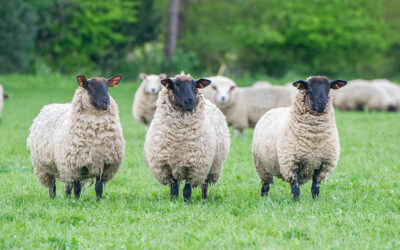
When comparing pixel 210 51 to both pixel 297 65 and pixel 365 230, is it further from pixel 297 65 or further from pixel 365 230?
pixel 365 230

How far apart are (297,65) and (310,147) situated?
3540 cm

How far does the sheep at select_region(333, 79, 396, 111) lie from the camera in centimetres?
2378

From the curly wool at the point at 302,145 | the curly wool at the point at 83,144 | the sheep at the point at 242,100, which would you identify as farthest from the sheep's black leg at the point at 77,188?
the sheep at the point at 242,100

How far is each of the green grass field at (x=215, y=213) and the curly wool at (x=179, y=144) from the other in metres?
0.36

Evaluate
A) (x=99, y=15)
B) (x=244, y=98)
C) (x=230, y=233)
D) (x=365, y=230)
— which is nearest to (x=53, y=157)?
(x=230, y=233)

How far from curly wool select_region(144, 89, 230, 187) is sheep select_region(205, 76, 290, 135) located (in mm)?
6294

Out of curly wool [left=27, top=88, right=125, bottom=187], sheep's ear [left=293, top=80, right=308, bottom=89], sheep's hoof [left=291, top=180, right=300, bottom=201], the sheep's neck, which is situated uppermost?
sheep's ear [left=293, top=80, right=308, bottom=89]

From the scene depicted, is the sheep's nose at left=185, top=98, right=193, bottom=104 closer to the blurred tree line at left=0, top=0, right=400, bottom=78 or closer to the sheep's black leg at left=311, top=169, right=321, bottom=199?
the sheep's black leg at left=311, top=169, right=321, bottom=199

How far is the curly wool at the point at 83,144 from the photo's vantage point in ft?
23.1

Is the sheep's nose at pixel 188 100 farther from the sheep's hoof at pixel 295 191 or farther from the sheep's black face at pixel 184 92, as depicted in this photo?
the sheep's hoof at pixel 295 191

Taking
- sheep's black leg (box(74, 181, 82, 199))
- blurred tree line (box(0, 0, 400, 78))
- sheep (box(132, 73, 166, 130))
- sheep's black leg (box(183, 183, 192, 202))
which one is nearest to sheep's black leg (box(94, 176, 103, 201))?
sheep's black leg (box(74, 181, 82, 199))

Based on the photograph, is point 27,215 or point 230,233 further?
point 27,215

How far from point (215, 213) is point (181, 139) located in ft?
3.91

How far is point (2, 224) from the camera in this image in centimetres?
585
